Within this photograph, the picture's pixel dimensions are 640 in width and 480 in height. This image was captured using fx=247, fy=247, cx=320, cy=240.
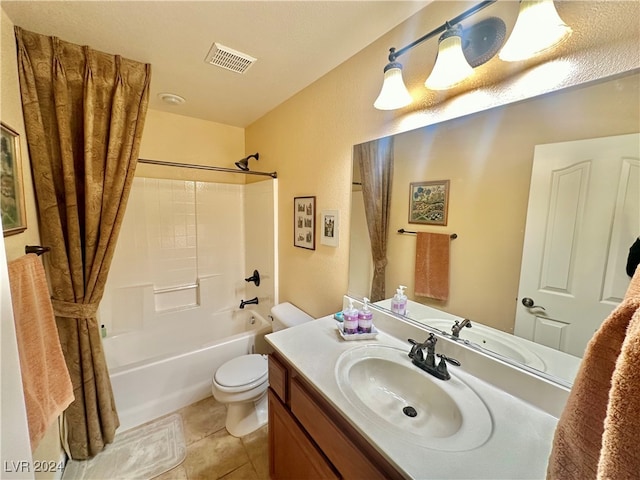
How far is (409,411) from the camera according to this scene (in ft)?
2.97

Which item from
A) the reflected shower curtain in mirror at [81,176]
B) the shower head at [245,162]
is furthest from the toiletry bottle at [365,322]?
the shower head at [245,162]

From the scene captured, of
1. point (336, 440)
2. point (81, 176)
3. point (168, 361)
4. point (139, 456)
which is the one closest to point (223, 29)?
point (81, 176)

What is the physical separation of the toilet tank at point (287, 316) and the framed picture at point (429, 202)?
1.03 meters

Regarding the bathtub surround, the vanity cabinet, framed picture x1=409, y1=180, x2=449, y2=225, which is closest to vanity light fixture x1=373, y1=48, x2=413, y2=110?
framed picture x1=409, y1=180, x2=449, y2=225

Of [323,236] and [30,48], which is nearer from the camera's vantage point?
[30,48]

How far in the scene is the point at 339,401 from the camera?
0.78 meters

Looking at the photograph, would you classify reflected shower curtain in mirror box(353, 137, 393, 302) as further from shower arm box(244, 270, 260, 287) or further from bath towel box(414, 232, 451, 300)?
shower arm box(244, 270, 260, 287)

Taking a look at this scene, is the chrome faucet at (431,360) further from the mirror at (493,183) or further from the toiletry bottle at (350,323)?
the toiletry bottle at (350,323)

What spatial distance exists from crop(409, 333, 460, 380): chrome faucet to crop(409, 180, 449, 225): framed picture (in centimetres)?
50

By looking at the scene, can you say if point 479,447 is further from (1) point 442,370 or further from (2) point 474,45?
(2) point 474,45

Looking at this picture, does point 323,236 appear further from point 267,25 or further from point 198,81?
point 198,81

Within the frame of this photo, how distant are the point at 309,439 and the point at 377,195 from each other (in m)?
1.11

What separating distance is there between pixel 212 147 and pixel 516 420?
110 inches

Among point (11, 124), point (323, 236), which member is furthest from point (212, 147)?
point (323, 236)
